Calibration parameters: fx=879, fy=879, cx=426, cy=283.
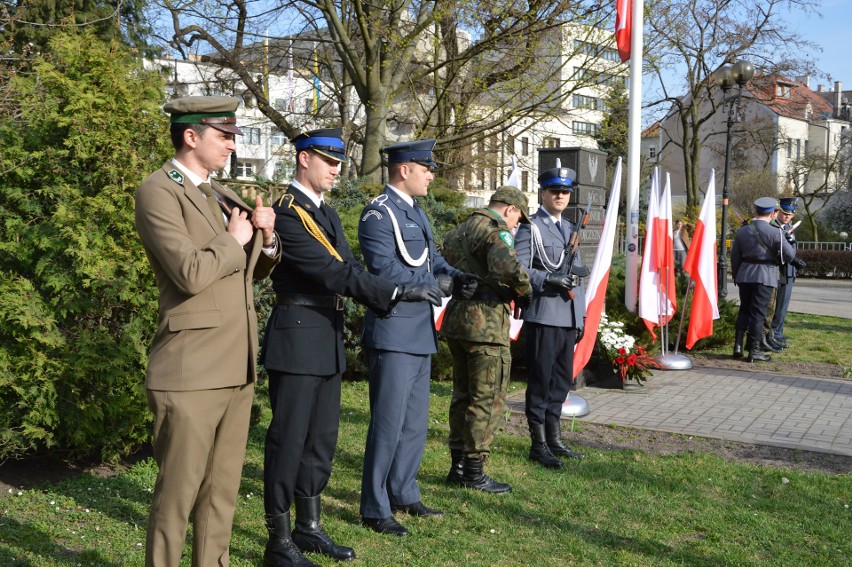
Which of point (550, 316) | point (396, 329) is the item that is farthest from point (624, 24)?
point (396, 329)

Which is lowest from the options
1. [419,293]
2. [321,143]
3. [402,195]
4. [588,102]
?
[419,293]

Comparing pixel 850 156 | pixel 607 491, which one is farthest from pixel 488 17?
pixel 850 156

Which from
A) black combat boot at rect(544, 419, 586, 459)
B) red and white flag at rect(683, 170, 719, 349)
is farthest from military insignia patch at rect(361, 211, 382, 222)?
red and white flag at rect(683, 170, 719, 349)

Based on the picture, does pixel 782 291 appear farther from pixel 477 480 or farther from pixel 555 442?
pixel 477 480

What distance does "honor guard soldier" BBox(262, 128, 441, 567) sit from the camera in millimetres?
4258

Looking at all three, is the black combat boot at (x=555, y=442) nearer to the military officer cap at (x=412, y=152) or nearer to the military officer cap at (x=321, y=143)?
the military officer cap at (x=412, y=152)

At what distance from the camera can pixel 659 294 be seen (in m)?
11.3

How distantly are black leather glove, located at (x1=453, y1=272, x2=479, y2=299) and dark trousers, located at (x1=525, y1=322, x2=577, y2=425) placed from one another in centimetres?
149

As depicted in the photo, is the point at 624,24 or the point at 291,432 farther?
the point at 624,24

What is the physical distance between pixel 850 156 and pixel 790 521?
53.4 metres

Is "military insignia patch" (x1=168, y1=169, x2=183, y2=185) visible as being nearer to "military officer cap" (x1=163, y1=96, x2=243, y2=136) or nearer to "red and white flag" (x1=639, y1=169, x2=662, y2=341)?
"military officer cap" (x1=163, y1=96, x2=243, y2=136)

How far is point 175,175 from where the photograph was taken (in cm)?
340

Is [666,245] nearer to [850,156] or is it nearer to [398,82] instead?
[398,82]

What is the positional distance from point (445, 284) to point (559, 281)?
1616 millimetres
